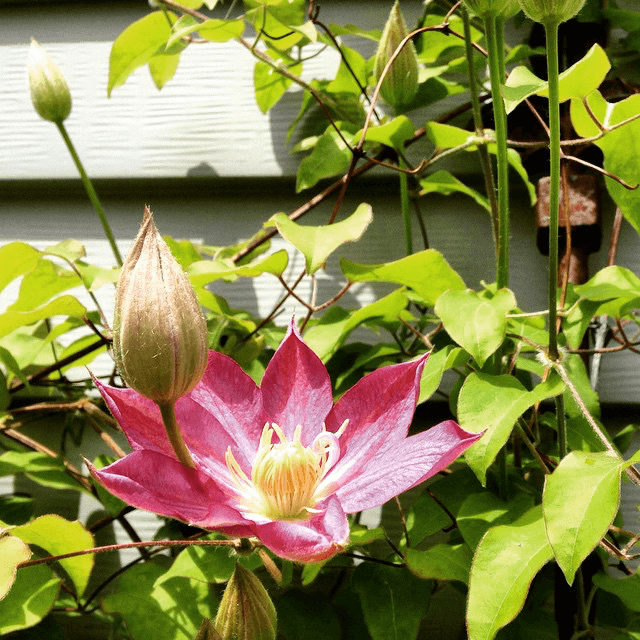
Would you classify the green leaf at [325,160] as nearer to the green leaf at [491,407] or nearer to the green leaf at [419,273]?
the green leaf at [419,273]

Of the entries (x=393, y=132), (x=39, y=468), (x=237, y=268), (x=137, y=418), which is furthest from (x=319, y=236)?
(x=39, y=468)

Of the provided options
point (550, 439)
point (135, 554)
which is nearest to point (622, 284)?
point (550, 439)

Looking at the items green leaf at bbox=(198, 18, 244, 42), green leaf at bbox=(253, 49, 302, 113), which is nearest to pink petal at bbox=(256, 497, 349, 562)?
green leaf at bbox=(198, 18, 244, 42)

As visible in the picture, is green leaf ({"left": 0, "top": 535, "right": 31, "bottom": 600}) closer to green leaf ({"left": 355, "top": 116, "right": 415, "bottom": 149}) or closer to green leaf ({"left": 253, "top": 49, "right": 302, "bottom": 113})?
green leaf ({"left": 355, "top": 116, "right": 415, "bottom": 149})

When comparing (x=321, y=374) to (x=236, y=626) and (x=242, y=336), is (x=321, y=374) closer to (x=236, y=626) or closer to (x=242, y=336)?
(x=236, y=626)

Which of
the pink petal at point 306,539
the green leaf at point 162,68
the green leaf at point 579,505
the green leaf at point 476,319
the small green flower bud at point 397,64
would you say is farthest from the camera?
the green leaf at point 162,68

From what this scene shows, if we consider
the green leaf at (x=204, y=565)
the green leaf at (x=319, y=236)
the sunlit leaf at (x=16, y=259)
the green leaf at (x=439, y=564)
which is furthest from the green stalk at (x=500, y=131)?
Result: the sunlit leaf at (x=16, y=259)

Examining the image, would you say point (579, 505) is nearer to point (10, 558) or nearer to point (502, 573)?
point (502, 573)
